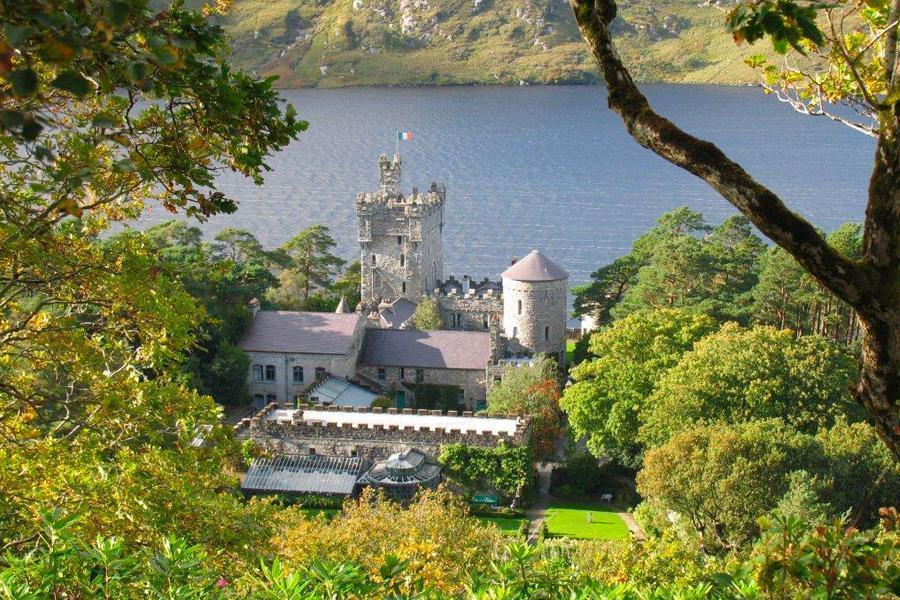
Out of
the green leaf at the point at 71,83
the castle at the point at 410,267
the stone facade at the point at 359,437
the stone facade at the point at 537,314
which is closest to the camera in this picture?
the green leaf at the point at 71,83

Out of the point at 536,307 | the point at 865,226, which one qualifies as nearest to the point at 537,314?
the point at 536,307

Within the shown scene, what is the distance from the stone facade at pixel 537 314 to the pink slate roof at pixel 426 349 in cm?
250

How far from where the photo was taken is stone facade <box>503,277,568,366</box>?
5044 centimetres

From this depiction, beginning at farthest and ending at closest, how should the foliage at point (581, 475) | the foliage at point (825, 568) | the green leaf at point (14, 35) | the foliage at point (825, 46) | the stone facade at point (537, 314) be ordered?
the stone facade at point (537, 314) < the foliage at point (581, 475) < the foliage at point (825, 568) < the foliage at point (825, 46) < the green leaf at point (14, 35)

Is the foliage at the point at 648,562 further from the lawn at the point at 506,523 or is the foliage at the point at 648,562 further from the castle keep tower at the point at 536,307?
the castle keep tower at the point at 536,307

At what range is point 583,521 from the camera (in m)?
Result: 33.6

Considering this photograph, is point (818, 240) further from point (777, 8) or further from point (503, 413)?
point (503, 413)

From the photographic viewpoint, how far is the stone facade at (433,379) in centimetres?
4769

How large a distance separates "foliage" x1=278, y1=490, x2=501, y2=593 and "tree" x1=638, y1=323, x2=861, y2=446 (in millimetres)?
8761

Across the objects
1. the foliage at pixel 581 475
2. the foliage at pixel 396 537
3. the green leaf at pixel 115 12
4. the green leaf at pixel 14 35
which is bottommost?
the foliage at pixel 581 475

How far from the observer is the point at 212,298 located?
48125mm

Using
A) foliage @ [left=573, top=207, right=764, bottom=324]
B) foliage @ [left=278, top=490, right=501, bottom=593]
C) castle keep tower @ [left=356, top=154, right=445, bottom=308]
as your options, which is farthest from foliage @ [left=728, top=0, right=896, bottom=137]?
castle keep tower @ [left=356, top=154, right=445, bottom=308]

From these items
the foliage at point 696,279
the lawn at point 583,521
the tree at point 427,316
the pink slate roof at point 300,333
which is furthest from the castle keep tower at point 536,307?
the lawn at point 583,521

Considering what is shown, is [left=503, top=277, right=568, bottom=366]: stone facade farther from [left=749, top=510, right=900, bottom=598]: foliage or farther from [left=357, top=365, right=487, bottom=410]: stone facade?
[left=749, top=510, right=900, bottom=598]: foliage
